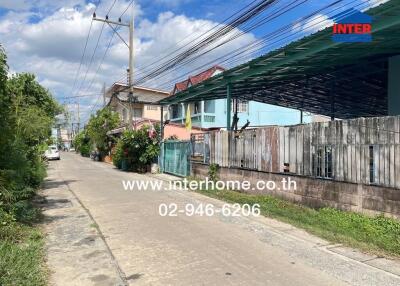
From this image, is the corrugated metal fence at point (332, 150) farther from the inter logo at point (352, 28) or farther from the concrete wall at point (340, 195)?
the inter logo at point (352, 28)

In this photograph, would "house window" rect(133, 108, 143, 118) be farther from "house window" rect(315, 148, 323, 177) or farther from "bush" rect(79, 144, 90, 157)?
"house window" rect(315, 148, 323, 177)

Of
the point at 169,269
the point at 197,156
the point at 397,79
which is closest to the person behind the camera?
the point at 169,269

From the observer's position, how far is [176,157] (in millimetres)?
22172

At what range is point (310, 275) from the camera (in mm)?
5758

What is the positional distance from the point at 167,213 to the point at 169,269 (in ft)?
15.7

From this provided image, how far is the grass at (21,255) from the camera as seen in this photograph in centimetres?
512

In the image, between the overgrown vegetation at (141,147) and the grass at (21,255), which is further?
the overgrown vegetation at (141,147)

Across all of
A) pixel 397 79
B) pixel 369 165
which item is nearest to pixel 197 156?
pixel 397 79

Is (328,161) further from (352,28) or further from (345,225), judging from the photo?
(352,28)

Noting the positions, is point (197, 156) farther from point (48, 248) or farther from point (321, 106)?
point (48, 248)

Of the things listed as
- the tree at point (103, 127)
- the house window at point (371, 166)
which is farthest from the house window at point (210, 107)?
the house window at point (371, 166)

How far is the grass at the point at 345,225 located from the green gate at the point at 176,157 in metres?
9.38

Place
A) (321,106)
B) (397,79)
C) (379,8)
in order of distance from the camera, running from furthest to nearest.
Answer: (321,106) → (397,79) → (379,8)

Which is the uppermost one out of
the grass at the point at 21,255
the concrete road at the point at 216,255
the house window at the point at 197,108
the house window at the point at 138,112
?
the house window at the point at 138,112
